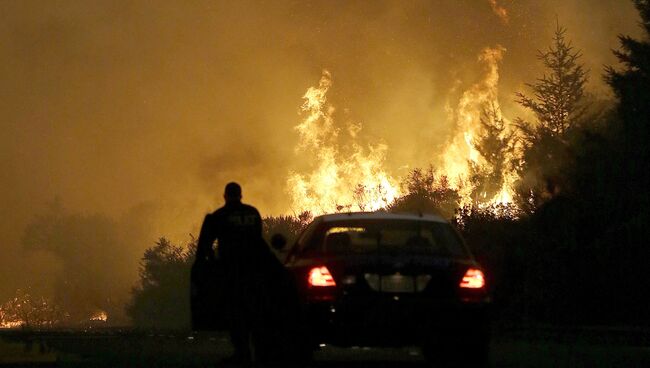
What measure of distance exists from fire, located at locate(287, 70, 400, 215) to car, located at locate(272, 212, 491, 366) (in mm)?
109049

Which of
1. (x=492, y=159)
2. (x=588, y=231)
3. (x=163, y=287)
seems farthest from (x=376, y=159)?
(x=588, y=231)

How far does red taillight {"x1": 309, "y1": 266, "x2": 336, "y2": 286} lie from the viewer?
16.3 m

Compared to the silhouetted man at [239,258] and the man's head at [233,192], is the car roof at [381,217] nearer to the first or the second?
the silhouetted man at [239,258]

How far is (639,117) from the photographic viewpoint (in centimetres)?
5931

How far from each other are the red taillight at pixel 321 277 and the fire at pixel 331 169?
109m

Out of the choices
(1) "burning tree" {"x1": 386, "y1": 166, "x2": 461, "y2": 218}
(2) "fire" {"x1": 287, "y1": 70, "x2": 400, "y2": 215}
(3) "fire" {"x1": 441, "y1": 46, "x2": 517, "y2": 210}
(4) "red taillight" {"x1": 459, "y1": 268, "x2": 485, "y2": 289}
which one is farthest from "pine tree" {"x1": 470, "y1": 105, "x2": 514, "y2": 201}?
(4) "red taillight" {"x1": 459, "y1": 268, "x2": 485, "y2": 289}

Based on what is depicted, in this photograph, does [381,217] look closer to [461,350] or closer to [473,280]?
[473,280]

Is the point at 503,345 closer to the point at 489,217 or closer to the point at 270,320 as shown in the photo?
the point at 270,320

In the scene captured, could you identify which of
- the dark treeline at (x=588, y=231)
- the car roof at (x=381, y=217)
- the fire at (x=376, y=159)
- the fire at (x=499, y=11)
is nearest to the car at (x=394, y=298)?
the car roof at (x=381, y=217)

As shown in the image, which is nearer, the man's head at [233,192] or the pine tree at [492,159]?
the man's head at [233,192]

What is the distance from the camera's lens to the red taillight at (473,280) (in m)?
16.4

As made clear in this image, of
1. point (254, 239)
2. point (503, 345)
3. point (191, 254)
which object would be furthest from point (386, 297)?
point (191, 254)

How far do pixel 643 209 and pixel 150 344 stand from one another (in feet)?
91.7

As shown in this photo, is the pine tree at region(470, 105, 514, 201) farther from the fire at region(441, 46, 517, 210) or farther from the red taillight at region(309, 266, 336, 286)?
the red taillight at region(309, 266, 336, 286)
